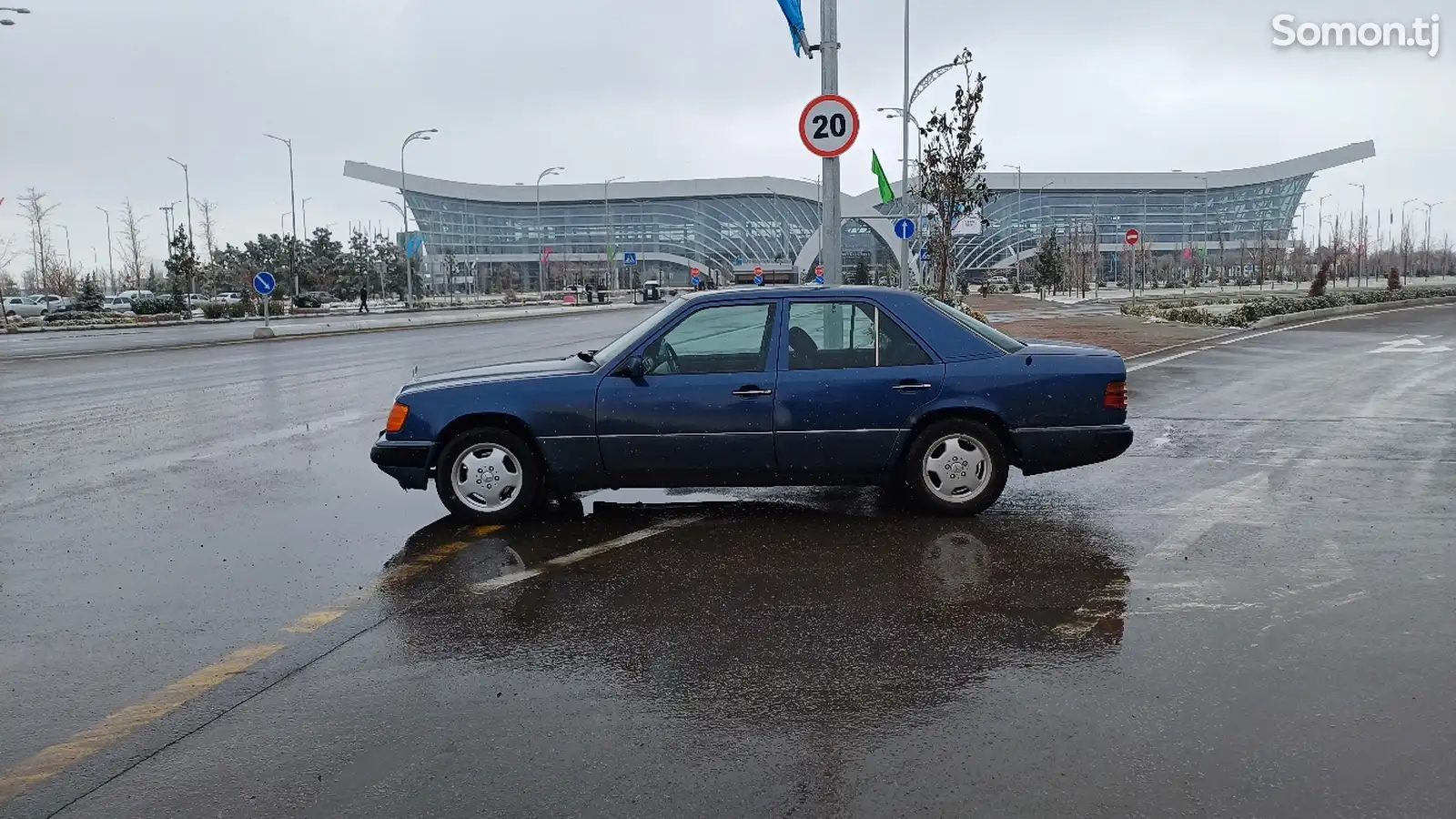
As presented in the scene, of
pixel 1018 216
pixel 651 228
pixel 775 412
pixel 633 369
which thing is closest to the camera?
pixel 775 412

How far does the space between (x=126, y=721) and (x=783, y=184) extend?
5394 inches

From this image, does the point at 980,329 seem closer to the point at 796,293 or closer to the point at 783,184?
the point at 796,293

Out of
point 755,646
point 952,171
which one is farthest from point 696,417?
point 952,171

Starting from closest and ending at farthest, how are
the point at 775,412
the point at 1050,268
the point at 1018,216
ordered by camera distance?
the point at 775,412 → the point at 1050,268 → the point at 1018,216

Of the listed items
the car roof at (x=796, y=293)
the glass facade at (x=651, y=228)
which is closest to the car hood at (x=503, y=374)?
the car roof at (x=796, y=293)

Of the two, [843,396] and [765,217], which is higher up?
[765,217]

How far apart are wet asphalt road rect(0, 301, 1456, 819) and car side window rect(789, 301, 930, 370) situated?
1.02 meters

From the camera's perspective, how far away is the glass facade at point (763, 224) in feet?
448

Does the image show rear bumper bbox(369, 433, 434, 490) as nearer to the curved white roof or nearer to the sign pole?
the sign pole

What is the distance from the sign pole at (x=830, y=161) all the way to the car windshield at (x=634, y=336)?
15.4ft

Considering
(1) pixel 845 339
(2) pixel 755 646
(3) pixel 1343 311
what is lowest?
(2) pixel 755 646

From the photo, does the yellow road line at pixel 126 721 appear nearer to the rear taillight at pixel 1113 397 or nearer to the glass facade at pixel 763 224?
the rear taillight at pixel 1113 397

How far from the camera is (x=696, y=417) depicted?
6.49 meters

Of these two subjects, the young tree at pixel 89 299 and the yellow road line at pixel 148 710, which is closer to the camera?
the yellow road line at pixel 148 710
